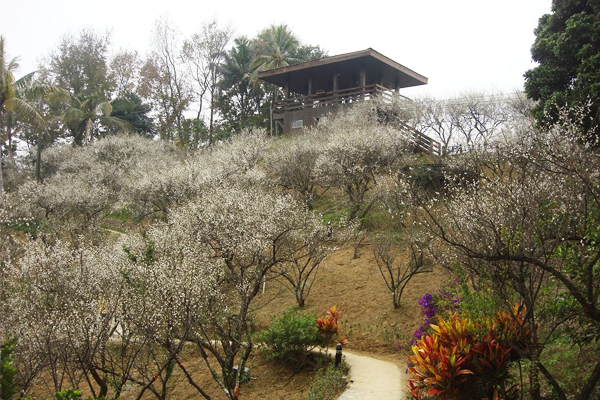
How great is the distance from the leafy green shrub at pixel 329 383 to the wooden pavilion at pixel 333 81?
2173 centimetres

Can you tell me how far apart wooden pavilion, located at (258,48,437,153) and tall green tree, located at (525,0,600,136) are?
1594 centimetres

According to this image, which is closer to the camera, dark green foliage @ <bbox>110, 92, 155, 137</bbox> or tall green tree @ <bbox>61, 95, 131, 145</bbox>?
tall green tree @ <bbox>61, 95, 131, 145</bbox>

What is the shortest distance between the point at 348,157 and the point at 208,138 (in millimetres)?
20937

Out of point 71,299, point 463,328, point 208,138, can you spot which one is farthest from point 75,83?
point 463,328

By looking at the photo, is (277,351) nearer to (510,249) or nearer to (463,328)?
(463,328)

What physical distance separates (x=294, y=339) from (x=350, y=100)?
22.1 meters

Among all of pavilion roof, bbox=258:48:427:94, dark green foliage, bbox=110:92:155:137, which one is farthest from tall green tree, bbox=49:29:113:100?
pavilion roof, bbox=258:48:427:94

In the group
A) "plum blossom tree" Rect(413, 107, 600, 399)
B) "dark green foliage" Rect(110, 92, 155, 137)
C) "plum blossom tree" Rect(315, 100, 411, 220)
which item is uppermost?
"dark green foliage" Rect(110, 92, 155, 137)

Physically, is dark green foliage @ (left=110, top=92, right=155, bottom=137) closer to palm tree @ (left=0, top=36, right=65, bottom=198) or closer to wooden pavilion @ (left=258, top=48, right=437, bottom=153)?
wooden pavilion @ (left=258, top=48, right=437, bottom=153)

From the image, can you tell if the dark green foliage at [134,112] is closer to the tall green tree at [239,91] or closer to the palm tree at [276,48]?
the tall green tree at [239,91]

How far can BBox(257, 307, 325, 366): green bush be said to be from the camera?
40.2ft

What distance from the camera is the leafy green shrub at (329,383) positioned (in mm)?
10062

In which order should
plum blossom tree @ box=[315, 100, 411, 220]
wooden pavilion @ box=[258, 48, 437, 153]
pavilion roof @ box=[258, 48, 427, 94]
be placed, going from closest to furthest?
plum blossom tree @ box=[315, 100, 411, 220] → pavilion roof @ box=[258, 48, 427, 94] → wooden pavilion @ box=[258, 48, 437, 153]

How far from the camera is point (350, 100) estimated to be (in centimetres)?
3186
